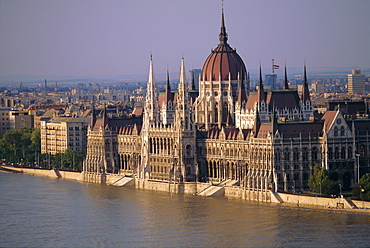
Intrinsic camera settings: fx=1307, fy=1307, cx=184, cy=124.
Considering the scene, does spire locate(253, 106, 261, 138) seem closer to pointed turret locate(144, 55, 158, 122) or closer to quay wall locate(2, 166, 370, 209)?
quay wall locate(2, 166, 370, 209)

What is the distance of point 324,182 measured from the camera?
456 ft

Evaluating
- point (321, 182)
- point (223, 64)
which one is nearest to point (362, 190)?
point (321, 182)

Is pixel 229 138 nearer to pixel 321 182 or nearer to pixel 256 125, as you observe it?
pixel 256 125

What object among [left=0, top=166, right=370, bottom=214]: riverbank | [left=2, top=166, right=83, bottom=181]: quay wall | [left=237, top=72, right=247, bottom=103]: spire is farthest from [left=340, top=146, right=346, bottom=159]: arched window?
[left=2, top=166, right=83, bottom=181]: quay wall

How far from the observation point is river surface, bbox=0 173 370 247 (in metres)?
119

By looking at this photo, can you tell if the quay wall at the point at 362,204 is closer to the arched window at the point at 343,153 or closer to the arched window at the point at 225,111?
the arched window at the point at 343,153

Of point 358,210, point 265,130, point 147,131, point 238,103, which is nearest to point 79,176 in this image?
point 147,131

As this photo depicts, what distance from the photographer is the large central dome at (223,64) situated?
17188 cm

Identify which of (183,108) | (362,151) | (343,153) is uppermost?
(183,108)

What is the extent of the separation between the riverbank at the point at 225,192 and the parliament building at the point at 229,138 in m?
0.96

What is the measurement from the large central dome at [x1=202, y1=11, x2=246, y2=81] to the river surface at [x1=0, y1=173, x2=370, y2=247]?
922 inches

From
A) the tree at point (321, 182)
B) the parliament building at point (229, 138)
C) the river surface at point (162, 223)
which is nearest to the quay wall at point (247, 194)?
the parliament building at point (229, 138)

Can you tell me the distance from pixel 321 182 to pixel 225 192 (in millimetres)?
14243

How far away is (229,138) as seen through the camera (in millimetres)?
154125
